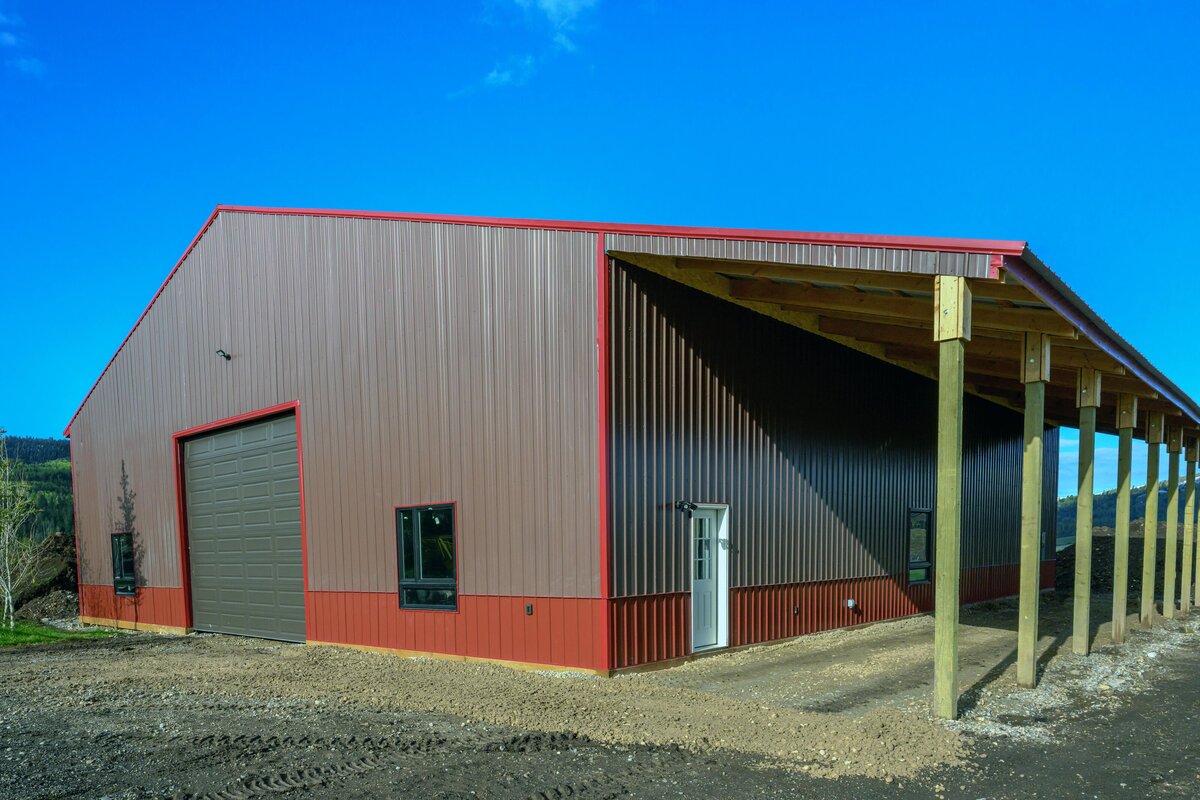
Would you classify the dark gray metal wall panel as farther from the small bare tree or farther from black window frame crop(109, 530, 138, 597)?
the small bare tree

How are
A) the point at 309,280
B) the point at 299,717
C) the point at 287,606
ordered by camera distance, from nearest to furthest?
the point at 299,717 → the point at 309,280 → the point at 287,606

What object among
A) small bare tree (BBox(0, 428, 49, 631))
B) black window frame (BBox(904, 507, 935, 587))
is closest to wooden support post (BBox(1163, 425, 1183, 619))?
black window frame (BBox(904, 507, 935, 587))

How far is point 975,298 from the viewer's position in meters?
8.34

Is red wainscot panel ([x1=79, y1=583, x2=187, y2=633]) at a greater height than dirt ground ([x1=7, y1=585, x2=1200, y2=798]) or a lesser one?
lesser

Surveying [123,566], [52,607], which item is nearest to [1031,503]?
[123,566]

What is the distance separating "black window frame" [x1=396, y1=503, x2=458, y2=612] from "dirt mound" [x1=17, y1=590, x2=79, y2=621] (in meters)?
14.3

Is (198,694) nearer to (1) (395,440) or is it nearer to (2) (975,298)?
(1) (395,440)

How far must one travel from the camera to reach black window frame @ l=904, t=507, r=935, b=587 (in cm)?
1419

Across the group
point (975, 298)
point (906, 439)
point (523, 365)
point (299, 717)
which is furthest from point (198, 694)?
point (906, 439)

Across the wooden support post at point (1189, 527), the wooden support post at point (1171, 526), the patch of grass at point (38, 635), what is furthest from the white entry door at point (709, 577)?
the patch of grass at point (38, 635)

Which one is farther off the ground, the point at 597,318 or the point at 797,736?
the point at 597,318

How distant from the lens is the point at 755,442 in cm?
1127

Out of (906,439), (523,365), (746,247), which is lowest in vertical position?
(906,439)

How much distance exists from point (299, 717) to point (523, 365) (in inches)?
174
